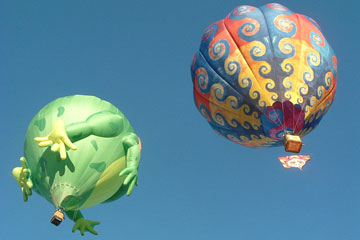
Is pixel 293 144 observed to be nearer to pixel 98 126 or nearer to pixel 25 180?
pixel 98 126

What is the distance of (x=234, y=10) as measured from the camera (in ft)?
41.7

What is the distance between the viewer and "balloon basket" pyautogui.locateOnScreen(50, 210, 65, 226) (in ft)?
33.9

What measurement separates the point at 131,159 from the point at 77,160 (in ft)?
3.38

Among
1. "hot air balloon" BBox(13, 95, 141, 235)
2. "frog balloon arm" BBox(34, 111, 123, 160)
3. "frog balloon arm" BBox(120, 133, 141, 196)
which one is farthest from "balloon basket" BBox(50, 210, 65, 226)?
"frog balloon arm" BBox(120, 133, 141, 196)

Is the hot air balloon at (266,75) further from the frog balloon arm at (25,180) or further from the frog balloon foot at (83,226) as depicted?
the frog balloon arm at (25,180)

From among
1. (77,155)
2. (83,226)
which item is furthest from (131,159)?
(83,226)

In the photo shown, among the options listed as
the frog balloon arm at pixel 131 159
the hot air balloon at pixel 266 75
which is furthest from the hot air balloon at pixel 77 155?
the hot air balloon at pixel 266 75

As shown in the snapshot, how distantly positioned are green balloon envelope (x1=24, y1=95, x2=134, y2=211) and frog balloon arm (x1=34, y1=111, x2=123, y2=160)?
0.08ft

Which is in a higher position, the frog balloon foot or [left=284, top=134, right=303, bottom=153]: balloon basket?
[left=284, top=134, right=303, bottom=153]: balloon basket

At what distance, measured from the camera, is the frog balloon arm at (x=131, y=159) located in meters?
10.8

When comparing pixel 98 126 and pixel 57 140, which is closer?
pixel 57 140

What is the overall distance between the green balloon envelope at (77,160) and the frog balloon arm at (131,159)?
0.45 ft

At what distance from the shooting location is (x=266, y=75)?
36.8 feet

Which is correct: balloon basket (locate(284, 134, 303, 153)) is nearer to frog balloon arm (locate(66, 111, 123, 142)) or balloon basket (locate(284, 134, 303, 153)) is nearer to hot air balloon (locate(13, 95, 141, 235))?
hot air balloon (locate(13, 95, 141, 235))
